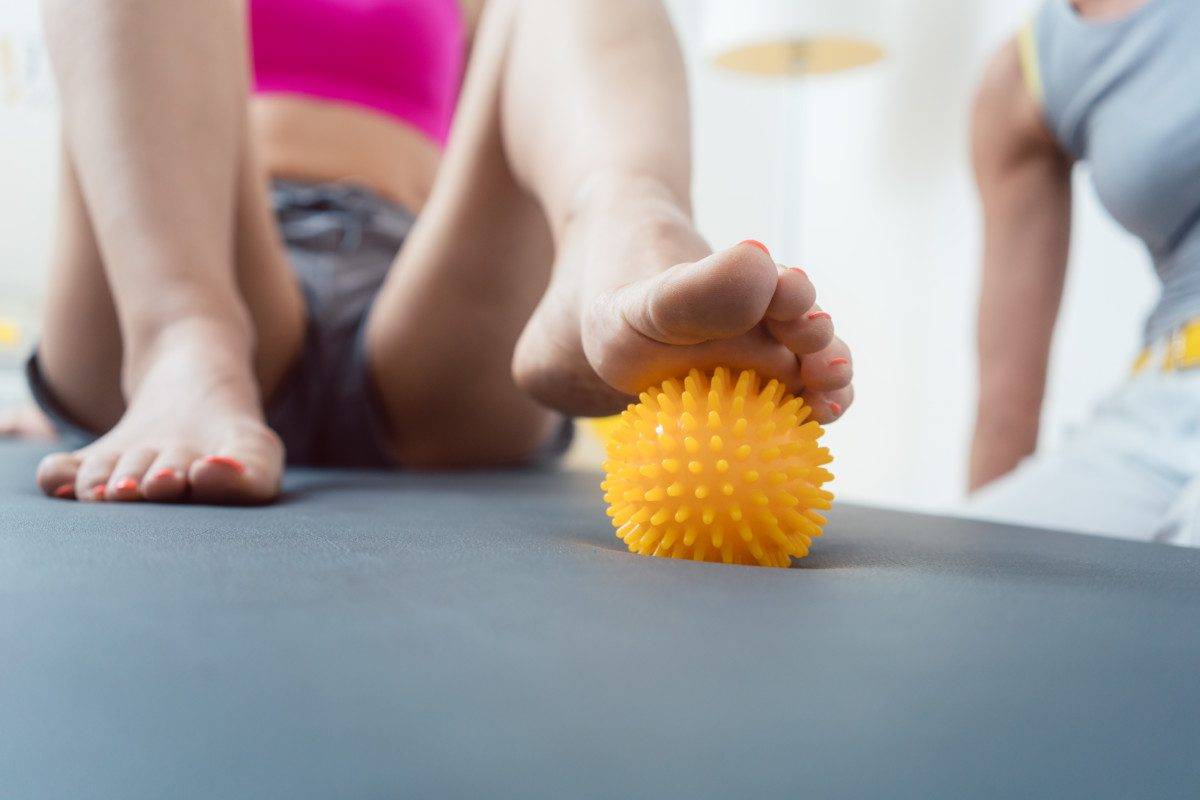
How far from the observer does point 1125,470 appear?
1049 millimetres

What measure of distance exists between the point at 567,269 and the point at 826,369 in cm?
23

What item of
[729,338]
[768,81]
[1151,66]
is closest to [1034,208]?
[1151,66]

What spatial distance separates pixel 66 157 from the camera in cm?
95

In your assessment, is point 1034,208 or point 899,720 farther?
point 1034,208

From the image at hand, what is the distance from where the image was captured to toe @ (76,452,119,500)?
66 centimetres

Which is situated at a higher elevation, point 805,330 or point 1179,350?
point 805,330

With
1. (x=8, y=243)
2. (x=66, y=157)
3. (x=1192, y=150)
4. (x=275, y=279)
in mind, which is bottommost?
(x=8, y=243)

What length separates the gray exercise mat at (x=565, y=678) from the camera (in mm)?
240

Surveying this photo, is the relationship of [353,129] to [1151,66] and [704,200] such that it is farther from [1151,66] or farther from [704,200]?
[704,200]

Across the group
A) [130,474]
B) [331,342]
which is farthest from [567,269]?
[331,342]

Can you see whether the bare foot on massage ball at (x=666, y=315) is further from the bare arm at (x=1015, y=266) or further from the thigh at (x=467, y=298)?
the bare arm at (x=1015, y=266)

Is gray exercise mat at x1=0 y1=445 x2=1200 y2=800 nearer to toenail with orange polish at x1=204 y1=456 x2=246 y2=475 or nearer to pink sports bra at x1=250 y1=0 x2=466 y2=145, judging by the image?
toenail with orange polish at x1=204 y1=456 x2=246 y2=475

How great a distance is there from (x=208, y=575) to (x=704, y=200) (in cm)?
294

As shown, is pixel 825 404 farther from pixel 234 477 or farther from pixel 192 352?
Result: pixel 192 352
